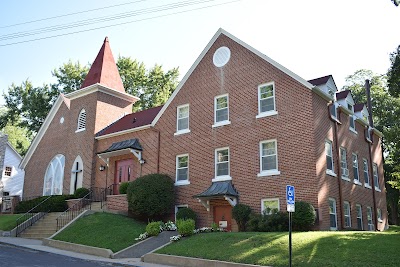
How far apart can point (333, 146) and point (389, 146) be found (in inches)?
829

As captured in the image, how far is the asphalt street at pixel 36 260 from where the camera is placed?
13500 millimetres

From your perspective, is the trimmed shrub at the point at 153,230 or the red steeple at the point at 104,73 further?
the red steeple at the point at 104,73

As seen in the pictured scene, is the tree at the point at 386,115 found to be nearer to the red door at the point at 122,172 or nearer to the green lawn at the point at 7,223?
the red door at the point at 122,172

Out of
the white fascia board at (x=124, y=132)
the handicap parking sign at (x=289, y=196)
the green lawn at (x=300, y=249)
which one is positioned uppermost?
the white fascia board at (x=124, y=132)

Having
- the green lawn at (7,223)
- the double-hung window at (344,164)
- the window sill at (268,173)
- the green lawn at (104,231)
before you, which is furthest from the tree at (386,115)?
the green lawn at (7,223)

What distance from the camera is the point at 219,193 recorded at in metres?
20.3

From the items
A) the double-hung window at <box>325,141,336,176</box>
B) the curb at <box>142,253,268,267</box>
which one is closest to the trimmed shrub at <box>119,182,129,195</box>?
the curb at <box>142,253,268,267</box>

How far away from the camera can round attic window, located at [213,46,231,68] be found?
2334cm

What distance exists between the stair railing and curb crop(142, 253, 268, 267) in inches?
345

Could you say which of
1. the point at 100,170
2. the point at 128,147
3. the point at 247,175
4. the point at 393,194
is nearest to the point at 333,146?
the point at 247,175

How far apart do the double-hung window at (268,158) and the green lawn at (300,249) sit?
4.78m

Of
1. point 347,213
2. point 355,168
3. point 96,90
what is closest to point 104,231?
point 347,213

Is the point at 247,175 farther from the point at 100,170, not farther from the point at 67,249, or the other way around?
the point at 100,170

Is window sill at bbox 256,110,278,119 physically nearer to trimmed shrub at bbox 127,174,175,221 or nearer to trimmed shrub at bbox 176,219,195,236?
trimmed shrub at bbox 127,174,175,221
